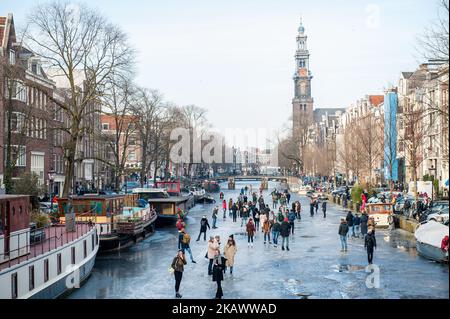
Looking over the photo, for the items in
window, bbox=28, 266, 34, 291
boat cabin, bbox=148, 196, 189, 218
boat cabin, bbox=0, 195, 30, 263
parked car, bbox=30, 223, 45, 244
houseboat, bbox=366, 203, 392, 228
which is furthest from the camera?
boat cabin, bbox=148, 196, 189, 218

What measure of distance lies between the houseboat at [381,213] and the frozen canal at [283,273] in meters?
5.77

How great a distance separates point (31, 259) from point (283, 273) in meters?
10.5

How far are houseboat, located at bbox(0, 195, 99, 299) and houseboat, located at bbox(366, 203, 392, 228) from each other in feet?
80.2

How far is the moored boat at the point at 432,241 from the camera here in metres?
27.3

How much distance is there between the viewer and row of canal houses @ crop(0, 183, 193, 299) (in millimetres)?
19453

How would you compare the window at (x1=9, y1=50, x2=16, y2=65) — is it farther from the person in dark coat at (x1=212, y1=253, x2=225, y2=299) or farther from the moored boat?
the person in dark coat at (x1=212, y1=253, x2=225, y2=299)

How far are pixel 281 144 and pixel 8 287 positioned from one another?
473 ft

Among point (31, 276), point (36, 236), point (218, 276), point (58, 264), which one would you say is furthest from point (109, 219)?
point (218, 276)

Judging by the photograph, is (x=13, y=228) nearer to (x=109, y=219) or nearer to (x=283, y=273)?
(x=283, y=273)

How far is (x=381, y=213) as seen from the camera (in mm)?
44594

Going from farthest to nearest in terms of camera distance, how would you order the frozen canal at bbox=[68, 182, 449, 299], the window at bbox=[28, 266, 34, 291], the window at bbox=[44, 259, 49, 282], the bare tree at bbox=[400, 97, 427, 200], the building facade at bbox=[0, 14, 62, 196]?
the bare tree at bbox=[400, 97, 427, 200], the building facade at bbox=[0, 14, 62, 196], the frozen canal at bbox=[68, 182, 449, 299], the window at bbox=[44, 259, 49, 282], the window at bbox=[28, 266, 34, 291]

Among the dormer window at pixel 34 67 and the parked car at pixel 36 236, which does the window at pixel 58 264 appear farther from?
the dormer window at pixel 34 67

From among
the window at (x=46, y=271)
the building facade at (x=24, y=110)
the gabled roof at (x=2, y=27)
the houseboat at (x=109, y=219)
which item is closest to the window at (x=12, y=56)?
the building facade at (x=24, y=110)

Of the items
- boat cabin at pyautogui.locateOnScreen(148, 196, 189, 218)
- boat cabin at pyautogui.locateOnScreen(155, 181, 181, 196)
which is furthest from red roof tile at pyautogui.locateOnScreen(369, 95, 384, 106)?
boat cabin at pyautogui.locateOnScreen(148, 196, 189, 218)
